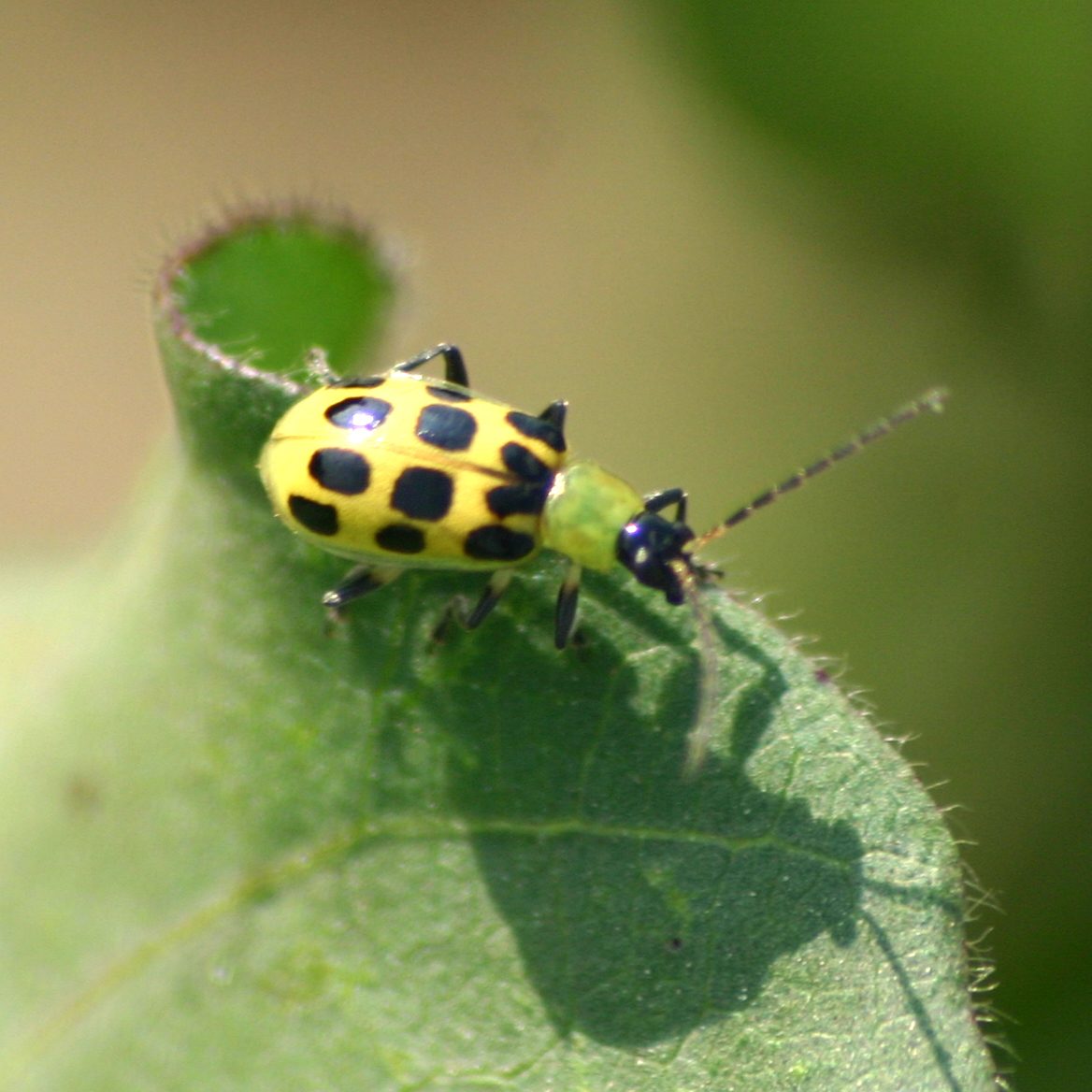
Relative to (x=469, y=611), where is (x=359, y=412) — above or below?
above

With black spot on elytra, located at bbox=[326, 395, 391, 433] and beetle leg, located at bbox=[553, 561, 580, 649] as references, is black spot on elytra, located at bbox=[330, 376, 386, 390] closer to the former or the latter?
black spot on elytra, located at bbox=[326, 395, 391, 433]

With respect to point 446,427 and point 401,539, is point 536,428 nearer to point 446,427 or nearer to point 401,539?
point 446,427

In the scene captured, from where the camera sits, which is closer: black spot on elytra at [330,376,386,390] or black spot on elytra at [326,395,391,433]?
black spot on elytra at [326,395,391,433]

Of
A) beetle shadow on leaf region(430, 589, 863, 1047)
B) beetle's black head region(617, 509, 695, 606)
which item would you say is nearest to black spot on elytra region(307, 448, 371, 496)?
beetle shadow on leaf region(430, 589, 863, 1047)

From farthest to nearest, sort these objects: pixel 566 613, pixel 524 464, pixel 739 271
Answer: pixel 739 271 < pixel 524 464 < pixel 566 613

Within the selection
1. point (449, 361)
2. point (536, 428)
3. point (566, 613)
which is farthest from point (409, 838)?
point (449, 361)

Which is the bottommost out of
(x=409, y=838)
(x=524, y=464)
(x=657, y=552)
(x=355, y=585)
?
(x=409, y=838)
